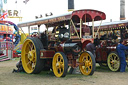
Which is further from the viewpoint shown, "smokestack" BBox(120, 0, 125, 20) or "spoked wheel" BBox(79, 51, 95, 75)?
"smokestack" BBox(120, 0, 125, 20)

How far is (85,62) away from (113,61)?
A: 2.39 meters

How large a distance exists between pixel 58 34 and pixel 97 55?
3.20 meters

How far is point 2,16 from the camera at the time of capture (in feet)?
116

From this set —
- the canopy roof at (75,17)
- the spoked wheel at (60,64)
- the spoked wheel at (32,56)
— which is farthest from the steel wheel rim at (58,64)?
the canopy roof at (75,17)

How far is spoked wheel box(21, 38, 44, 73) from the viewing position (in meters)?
8.80

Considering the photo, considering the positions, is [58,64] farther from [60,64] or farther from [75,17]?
[75,17]

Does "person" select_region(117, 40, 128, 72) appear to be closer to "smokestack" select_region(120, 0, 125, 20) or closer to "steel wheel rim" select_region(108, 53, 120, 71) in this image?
"steel wheel rim" select_region(108, 53, 120, 71)

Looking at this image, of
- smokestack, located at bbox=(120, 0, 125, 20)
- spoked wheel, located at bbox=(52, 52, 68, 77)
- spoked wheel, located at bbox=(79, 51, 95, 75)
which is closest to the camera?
spoked wheel, located at bbox=(52, 52, 68, 77)

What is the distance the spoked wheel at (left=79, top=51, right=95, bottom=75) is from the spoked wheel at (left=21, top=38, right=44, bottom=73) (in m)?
1.49

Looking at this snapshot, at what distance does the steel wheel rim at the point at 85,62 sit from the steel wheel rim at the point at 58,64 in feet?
2.43

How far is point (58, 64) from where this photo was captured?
8.06 m

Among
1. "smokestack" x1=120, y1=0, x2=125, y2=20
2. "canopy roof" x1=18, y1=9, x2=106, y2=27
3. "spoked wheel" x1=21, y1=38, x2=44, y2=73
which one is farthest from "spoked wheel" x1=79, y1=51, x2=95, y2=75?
"smokestack" x1=120, y1=0, x2=125, y2=20

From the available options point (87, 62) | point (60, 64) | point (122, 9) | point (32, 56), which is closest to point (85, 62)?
point (87, 62)

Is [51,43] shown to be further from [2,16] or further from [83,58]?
[2,16]
